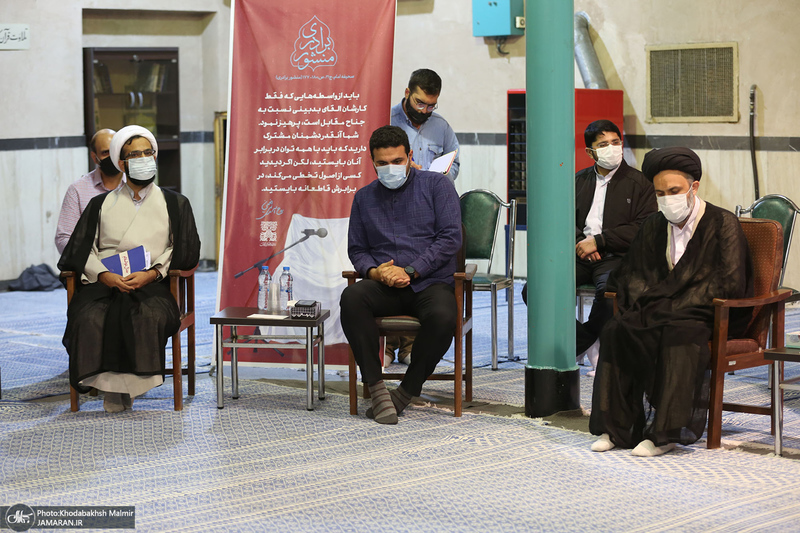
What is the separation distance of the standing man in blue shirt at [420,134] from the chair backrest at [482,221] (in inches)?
10.0

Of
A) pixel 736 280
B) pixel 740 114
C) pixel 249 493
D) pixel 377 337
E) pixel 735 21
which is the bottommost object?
pixel 249 493

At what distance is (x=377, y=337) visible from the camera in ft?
14.9

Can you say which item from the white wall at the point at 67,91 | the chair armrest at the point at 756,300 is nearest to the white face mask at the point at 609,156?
the chair armrest at the point at 756,300

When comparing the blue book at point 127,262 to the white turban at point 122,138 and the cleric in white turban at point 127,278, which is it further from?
the white turban at point 122,138

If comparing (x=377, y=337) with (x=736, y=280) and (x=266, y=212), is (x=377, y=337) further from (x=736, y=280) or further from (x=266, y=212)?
(x=736, y=280)

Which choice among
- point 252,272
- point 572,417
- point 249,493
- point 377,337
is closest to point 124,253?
point 252,272

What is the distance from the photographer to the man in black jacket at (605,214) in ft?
16.9

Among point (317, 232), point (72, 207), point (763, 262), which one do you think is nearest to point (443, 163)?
point (317, 232)

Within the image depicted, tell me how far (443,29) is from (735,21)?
262 centimetres

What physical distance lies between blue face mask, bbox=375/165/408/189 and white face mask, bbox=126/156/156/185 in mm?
1143

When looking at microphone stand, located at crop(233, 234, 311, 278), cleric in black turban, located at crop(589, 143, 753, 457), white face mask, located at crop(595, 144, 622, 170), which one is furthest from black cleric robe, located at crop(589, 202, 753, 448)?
microphone stand, located at crop(233, 234, 311, 278)

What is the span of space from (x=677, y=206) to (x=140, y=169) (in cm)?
256

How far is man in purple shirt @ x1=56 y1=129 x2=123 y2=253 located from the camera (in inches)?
207

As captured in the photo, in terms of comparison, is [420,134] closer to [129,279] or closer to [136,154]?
[136,154]
